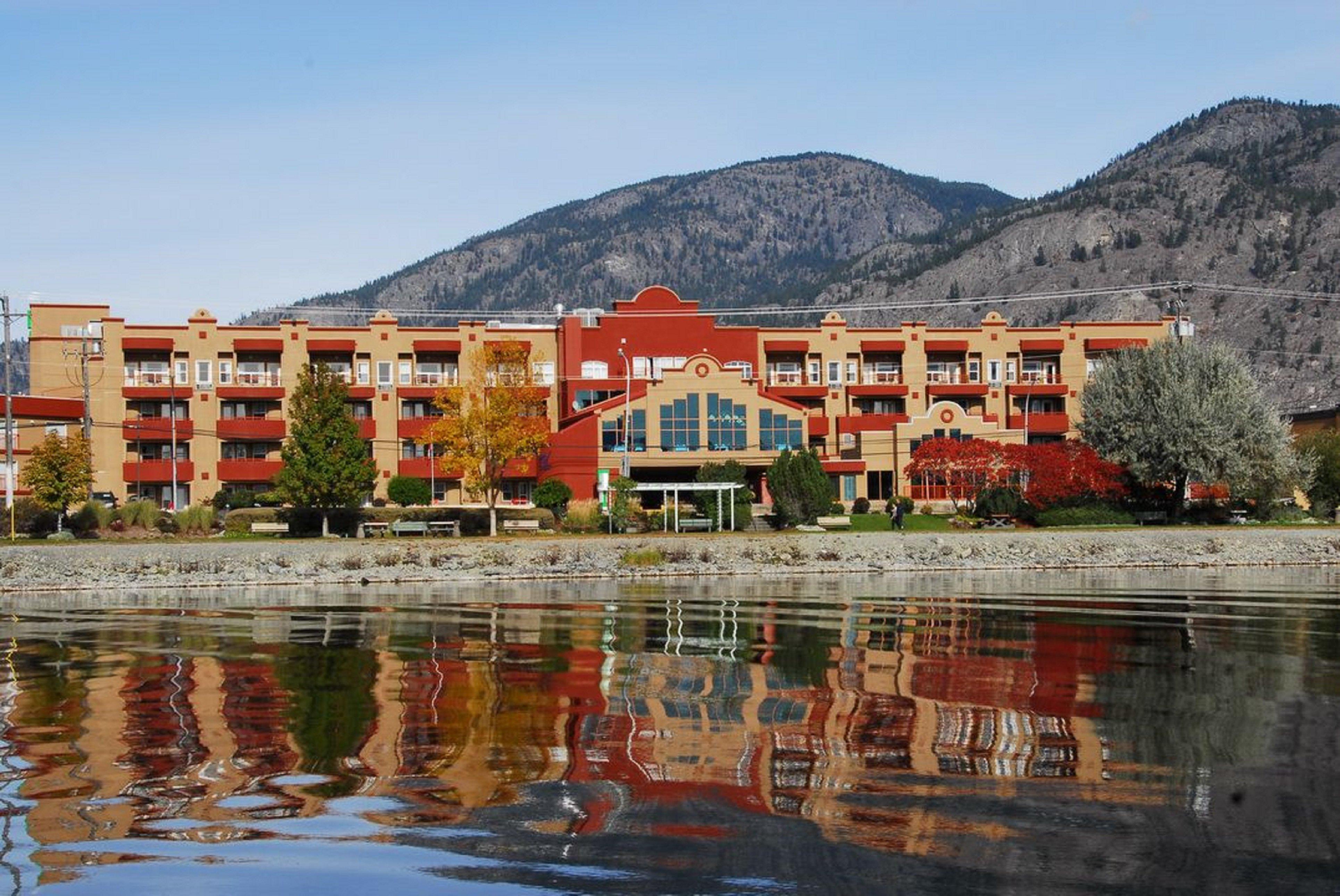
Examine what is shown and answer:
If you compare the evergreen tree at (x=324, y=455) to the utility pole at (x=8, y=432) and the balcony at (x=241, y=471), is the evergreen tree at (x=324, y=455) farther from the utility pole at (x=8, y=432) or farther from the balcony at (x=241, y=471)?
the balcony at (x=241, y=471)

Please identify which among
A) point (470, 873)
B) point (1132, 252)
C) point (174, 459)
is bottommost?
point (470, 873)

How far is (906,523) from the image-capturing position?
72.1 m

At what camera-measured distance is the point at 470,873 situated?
1177cm

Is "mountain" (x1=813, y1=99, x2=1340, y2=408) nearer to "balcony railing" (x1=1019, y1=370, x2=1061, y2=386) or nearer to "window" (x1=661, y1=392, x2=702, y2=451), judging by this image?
"balcony railing" (x1=1019, y1=370, x2=1061, y2=386)

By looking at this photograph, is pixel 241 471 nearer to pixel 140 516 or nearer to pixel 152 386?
pixel 152 386

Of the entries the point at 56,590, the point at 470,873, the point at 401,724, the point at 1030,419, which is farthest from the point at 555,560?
the point at 1030,419

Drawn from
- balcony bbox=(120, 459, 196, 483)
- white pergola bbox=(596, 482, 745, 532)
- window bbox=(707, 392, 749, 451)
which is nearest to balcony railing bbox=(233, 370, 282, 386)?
balcony bbox=(120, 459, 196, 483)

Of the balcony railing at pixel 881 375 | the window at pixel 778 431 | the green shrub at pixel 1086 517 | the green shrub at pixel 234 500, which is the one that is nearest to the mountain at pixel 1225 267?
the balcony railing at pixel 881 375

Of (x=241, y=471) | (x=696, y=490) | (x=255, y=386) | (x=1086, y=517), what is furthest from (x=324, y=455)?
(x=1086, y=517)

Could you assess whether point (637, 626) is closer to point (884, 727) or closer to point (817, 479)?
point (884, 727)

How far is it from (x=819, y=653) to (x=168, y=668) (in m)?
11.2

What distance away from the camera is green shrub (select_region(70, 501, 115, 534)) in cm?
6612

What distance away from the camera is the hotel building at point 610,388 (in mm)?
82938

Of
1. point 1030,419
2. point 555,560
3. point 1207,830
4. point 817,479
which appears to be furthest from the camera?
point 1030,419
